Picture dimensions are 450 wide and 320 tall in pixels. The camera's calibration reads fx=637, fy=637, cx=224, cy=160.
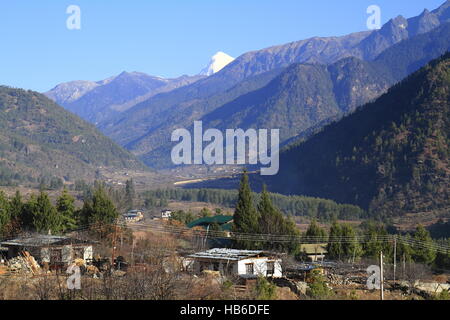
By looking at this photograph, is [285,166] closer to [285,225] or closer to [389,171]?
[389,171]

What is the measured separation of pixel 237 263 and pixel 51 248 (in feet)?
39.6

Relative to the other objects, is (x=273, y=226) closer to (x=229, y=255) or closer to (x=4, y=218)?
(x=229, y=255)

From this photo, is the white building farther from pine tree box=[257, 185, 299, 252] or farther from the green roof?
the green roof

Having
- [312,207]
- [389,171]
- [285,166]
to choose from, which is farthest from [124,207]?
[285,166]

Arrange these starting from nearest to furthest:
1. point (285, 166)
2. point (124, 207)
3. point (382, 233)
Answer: point (382, 233), point (124, 207), point (285, 166)

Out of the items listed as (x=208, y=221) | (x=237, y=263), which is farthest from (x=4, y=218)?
(x=208, y=221)

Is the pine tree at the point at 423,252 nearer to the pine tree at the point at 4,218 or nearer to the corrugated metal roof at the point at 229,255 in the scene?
the corrugated metal roof at the point at 229,255

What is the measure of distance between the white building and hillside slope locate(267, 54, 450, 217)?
8094 centimetres

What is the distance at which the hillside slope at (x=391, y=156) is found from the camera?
406 feet

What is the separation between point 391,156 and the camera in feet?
449

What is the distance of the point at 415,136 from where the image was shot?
443ft

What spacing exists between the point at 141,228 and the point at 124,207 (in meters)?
40.0

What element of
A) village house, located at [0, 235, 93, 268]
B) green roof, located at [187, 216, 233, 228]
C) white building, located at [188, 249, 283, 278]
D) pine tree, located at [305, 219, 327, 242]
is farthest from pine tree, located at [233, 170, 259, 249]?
green roof, located at [187, 216, 233, 228]
